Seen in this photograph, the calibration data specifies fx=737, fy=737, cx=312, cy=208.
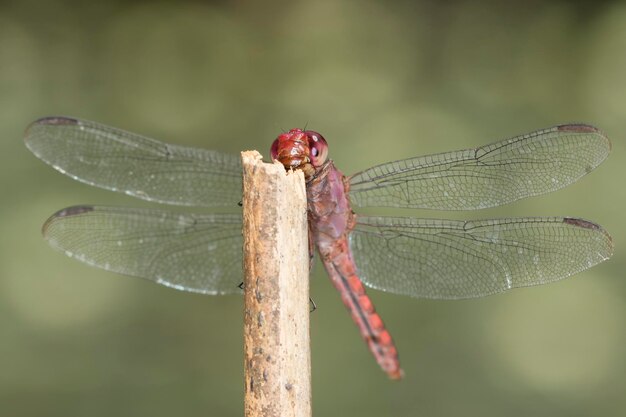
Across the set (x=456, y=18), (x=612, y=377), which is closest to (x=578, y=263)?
(x=612, y=377)

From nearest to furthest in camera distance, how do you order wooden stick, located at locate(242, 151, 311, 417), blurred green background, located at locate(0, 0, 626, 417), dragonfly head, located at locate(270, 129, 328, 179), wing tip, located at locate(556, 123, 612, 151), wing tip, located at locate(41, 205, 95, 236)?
wooden stick, located at locate(242, 151, 311, 417) → dragonfly head, located at locate(270, 129, 328, 179) → wing tip, located at locate(556, 123, 612, 151) → wing tip, located at locate(41, 205, 95, 236) → blurred green background, located at locate(0, 0, 626, 417)

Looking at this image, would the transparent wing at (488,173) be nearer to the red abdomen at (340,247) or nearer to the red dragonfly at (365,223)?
the red dragonfly at (365,223)

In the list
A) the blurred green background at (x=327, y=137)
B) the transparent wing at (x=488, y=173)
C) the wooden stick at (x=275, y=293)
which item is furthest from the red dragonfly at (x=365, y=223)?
the blurred green background at (x=327, y=137)

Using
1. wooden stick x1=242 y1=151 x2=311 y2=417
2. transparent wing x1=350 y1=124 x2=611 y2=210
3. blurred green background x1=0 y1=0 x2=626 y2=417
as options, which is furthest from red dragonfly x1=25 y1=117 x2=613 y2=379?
blurred green background x1=0 y1=0 x2=626 y2=417

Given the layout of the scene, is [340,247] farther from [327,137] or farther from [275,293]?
[327,137]

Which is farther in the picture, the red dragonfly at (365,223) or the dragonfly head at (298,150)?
the red dragonfly at (365,223)

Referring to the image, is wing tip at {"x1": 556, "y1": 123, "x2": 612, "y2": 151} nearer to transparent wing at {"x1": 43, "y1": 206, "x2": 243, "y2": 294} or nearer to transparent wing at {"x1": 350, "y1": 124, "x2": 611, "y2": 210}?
transparent wing at {"x1": 350, "y1": 124, "x2": 611, "y2": 210}

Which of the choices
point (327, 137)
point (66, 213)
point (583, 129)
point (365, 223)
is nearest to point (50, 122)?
point (66, 213)
